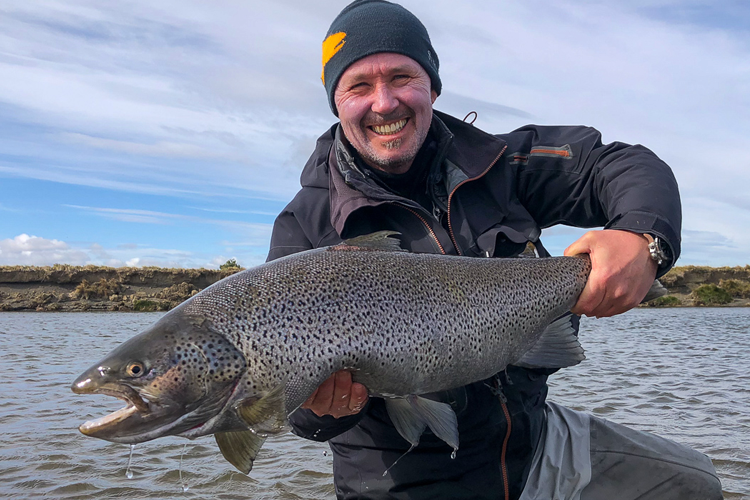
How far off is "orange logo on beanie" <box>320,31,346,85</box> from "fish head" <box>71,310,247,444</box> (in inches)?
86.0

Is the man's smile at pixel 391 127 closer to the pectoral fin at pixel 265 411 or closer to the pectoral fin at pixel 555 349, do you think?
the pectoral fin at pixel 555 349

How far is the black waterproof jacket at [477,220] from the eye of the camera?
9.66 feet

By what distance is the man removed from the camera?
9.34 feet

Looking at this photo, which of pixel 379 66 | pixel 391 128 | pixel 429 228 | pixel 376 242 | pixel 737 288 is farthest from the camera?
pixel 737 288

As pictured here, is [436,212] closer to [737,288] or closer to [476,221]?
[476,221]

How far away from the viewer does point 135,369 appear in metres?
2.16

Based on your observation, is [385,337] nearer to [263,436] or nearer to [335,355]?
[335,355]

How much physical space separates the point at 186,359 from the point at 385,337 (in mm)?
804

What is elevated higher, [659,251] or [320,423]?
[659,251]

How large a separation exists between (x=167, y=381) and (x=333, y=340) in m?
0.65

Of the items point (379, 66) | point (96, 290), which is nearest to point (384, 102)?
point (379, 66)

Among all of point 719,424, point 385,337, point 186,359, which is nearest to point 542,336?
point 385,337

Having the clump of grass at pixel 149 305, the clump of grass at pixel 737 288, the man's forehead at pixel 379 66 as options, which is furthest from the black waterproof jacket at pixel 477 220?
the clump of grass at pixel 737 288

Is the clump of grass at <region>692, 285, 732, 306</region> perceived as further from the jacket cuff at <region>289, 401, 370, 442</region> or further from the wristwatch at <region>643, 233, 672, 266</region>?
the jacket cuff at <region>289, 401, 370, 442</region>
